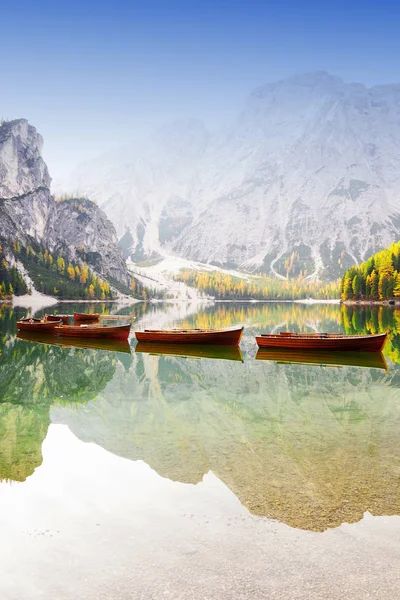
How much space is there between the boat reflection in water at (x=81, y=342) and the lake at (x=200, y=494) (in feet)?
78.7

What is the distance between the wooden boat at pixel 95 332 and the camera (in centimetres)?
5784

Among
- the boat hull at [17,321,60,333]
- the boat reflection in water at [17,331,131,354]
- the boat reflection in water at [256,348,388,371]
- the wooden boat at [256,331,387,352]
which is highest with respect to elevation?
the wooden boat at [256,331,387,352]

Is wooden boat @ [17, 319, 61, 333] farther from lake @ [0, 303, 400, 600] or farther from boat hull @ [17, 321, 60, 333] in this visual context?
lake @ [0, 303, 400, 600]

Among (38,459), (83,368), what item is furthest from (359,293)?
(38,459)

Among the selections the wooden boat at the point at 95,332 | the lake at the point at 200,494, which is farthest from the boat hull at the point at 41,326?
the lake at the point at 200,494

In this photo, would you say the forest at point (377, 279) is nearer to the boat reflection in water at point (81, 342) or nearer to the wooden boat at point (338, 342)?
the wooden boat at point (338, 342)

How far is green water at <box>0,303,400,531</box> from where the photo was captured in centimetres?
1325


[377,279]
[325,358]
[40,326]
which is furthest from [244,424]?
[377,279]

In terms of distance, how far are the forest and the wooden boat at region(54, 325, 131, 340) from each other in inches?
4625

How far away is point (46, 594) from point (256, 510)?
5543 mm

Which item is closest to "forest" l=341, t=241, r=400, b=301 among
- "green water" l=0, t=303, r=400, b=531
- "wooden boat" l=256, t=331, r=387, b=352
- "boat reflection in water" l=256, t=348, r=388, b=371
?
"wooden boat" l=256, t=331, r=387, b=352

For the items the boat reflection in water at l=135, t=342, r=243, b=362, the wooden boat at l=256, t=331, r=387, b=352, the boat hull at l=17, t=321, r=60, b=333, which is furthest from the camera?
the boat hull at l=17, t=321, r=60, b=333

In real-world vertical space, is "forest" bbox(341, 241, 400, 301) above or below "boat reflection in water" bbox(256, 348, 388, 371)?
above

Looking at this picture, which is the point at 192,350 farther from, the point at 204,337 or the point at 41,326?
the point at 41,326
